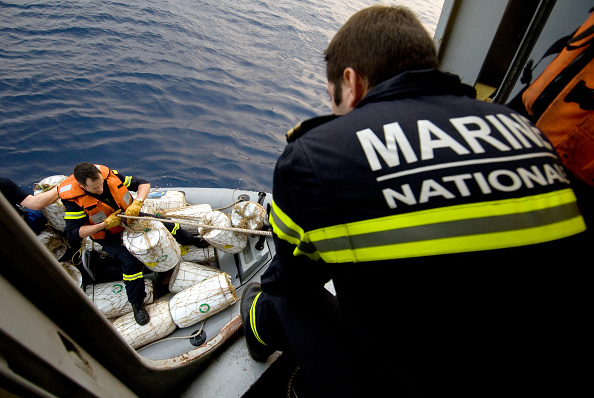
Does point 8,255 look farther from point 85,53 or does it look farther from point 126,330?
point 85,53

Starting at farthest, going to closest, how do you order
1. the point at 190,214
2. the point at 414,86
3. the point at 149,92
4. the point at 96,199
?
the point at 149,92, the point at 190,214, the point at 96,199, the point at 414,86

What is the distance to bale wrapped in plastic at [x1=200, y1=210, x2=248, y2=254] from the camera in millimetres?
3613

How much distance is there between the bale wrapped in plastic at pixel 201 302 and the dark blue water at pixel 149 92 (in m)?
4.02

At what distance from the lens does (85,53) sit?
33.7 ft

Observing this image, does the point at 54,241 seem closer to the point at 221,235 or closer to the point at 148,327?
the point at 148,327

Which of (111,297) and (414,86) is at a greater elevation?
(414,86)

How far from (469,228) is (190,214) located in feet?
12.3

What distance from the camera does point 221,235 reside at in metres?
3.60

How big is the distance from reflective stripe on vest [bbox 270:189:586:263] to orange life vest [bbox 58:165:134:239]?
136 inches

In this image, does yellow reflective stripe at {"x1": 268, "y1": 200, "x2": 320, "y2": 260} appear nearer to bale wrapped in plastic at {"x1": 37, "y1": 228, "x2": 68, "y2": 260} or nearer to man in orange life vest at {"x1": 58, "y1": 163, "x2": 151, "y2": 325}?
man in orange life vest at {"x1": 58, "y1": 163, "x2": 151, "y2": 325}

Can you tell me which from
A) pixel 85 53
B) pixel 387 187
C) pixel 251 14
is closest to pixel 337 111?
pixel 387 187

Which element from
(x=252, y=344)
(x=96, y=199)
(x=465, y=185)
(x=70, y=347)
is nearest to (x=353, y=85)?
(x=465, y=185)

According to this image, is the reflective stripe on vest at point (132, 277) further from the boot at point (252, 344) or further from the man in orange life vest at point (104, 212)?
the boot at point (252, 344)

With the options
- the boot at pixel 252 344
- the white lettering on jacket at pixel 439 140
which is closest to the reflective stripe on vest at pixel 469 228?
the white lettering on jacket at pixel 439 140
